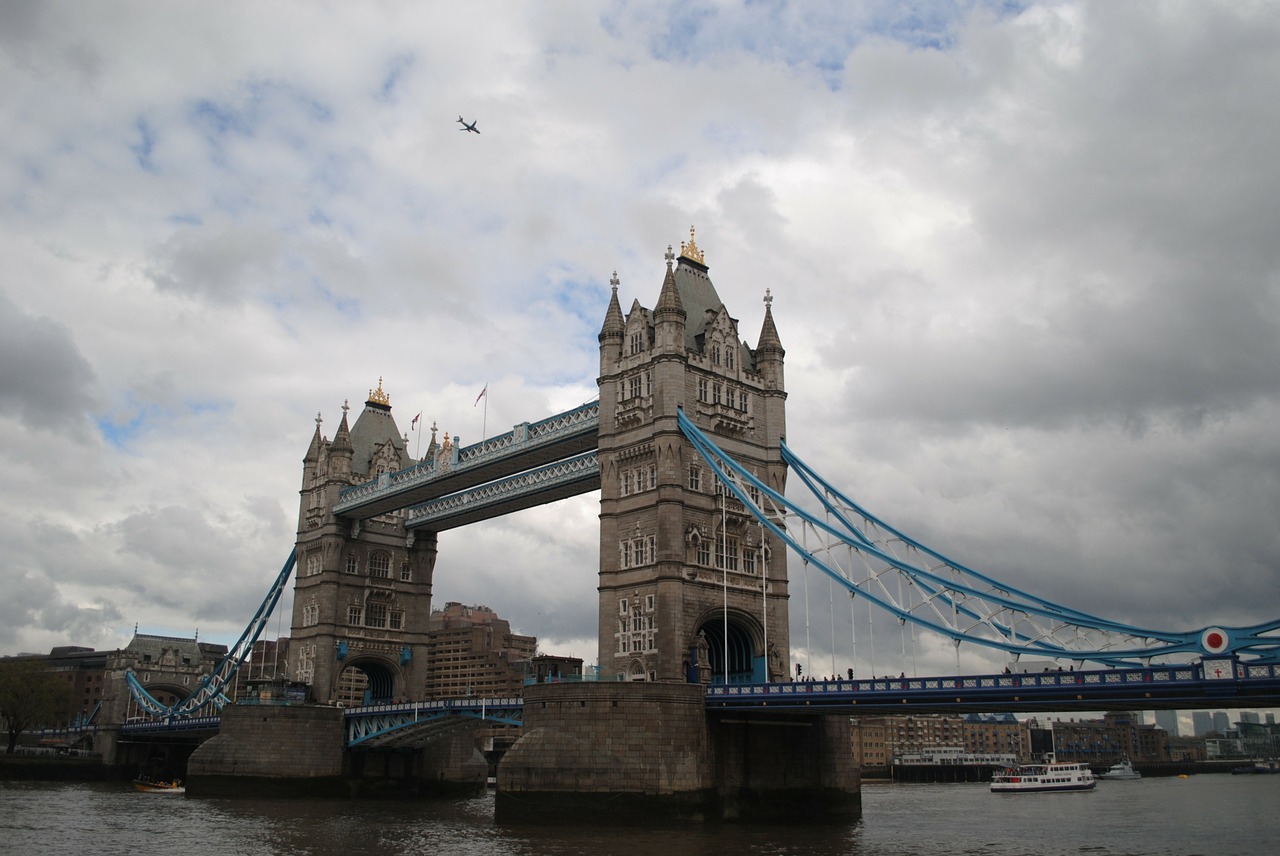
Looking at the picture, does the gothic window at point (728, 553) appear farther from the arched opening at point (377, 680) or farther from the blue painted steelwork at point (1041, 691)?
the arched opening at point (377, 680)

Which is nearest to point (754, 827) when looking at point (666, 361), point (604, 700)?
point (604, 700)

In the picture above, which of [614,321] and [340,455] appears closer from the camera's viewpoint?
[614,321]

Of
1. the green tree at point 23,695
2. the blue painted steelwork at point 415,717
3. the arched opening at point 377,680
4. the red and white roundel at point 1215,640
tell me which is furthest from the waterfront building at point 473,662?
the red and white roundel at point 1215,640

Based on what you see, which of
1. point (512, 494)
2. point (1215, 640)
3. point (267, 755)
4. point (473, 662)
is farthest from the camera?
point (473, 662)

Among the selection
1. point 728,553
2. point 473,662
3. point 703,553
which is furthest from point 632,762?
point 473,662

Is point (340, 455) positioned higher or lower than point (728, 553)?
higher

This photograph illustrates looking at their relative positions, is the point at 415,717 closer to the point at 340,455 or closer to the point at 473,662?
the point at 340,455

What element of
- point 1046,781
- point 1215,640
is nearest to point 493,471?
point 1215,640

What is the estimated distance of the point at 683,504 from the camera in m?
56.1

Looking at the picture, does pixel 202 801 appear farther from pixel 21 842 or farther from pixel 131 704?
pixel 131 704

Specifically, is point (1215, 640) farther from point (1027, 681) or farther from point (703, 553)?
point (703, 553)

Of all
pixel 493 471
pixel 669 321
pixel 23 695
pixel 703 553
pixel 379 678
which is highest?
pixel 669 321

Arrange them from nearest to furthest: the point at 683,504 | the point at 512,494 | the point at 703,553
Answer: the point at 683,504
the point at 703,553
the point at 512,494

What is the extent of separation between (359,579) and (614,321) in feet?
107
